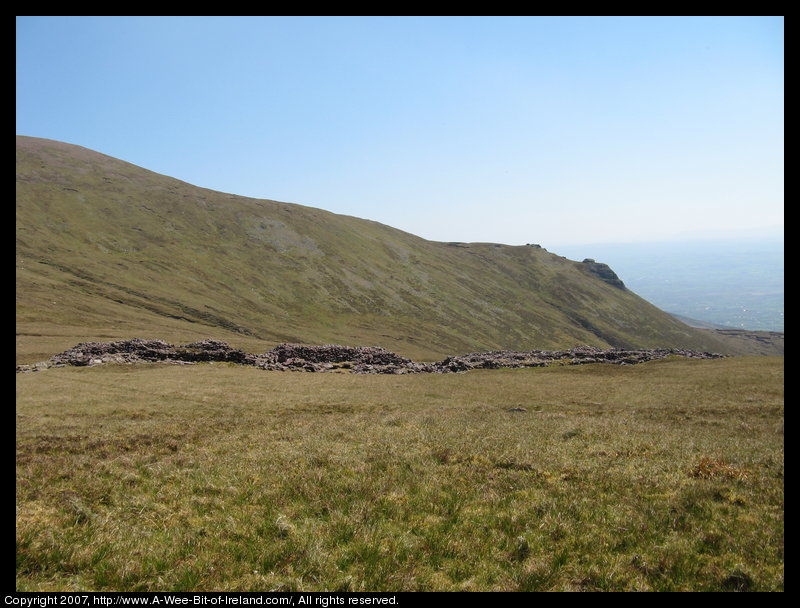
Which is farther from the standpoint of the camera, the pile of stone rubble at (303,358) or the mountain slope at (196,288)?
the mountain slope at (196,288)

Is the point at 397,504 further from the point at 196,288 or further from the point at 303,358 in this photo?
the point at 196,288

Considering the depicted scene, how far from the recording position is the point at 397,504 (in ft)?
37.1

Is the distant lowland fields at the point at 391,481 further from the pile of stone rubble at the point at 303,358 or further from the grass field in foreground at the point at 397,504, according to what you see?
the pile of stone rubble at the point at 303,358

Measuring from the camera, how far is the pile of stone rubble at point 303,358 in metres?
56.3

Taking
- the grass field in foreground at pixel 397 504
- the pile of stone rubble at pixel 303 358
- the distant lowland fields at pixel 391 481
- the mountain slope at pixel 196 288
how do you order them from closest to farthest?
the grass field in foreground at pixel 397 504 → the distant lowland fields at pixel 391 481 → the pile of stone rubble at pixel 303 358 → the mountain slope at pixel 196 288

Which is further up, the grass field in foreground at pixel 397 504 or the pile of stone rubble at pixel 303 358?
the grass field in foreground at pixel 397 504

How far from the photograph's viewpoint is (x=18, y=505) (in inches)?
417

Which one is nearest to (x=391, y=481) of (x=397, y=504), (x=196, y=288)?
(x=397, y=504)

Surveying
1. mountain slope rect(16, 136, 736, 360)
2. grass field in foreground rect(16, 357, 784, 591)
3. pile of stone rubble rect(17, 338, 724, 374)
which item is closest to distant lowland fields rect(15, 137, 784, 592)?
grass field in foreground rect(16, 357, 784, 591)

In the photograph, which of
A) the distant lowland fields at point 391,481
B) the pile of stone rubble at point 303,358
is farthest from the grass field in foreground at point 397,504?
the pile of stone rubble at point 303,358

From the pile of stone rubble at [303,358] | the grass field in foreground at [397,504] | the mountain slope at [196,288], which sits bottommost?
the pile of stone rubble at [303,358]

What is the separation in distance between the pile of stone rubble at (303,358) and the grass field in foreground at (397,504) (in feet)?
108
